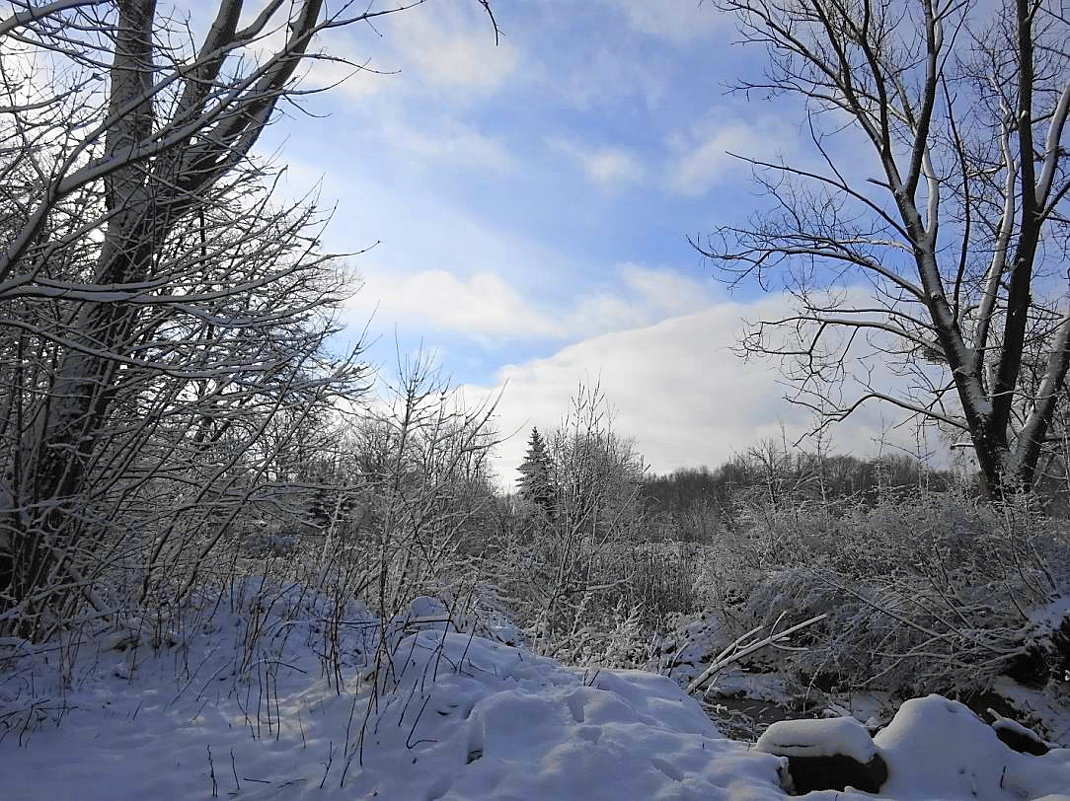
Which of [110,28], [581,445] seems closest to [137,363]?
[110,28]

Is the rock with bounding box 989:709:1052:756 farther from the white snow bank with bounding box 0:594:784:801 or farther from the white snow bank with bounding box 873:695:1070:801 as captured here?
the white snow bank with bounding box 0:594:784:801

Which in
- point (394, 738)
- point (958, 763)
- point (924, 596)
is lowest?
point (394, 738)

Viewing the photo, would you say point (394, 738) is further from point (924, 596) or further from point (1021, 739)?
point (924, 596)

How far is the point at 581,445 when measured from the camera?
13.9 metres

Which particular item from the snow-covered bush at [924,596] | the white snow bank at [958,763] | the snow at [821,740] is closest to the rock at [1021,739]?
the white snow bank at [958,763]

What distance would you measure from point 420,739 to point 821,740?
72.0 inches

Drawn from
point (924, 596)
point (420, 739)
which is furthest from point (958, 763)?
point (924, 596)

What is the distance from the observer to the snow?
288cm

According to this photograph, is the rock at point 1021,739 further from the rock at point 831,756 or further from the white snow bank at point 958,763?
the rock at point 831,756

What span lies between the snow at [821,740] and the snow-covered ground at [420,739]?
11mm

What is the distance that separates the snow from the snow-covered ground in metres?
0.01

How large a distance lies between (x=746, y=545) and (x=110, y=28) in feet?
35.5

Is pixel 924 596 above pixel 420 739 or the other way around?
above

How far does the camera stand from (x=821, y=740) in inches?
116
